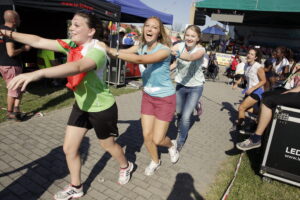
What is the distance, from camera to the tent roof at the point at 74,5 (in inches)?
207

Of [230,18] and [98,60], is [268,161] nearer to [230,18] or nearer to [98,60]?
[98,60]

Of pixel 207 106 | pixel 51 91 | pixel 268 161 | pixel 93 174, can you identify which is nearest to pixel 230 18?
pixel 207 106

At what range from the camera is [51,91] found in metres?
6.84

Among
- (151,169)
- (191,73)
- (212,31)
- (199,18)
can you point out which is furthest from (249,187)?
(212,31)

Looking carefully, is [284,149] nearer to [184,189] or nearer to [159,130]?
[184,189]

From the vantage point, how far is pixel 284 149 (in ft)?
10.3

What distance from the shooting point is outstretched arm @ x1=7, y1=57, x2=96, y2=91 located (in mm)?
1291

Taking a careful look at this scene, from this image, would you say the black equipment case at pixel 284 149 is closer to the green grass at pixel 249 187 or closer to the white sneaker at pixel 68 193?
the green grass at pixel 249 187

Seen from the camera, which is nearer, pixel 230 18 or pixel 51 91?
pixel 51 91

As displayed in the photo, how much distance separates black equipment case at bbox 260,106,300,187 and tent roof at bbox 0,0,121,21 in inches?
200

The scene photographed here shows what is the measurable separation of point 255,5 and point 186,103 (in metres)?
10.7

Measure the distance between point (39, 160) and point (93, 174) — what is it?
0.84 metres

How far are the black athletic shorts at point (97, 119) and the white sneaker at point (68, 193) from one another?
2.34 ft

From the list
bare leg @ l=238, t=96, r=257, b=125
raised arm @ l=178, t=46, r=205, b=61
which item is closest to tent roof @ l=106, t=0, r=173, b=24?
bare leg @ l=238, t=96, r=257, b=125
